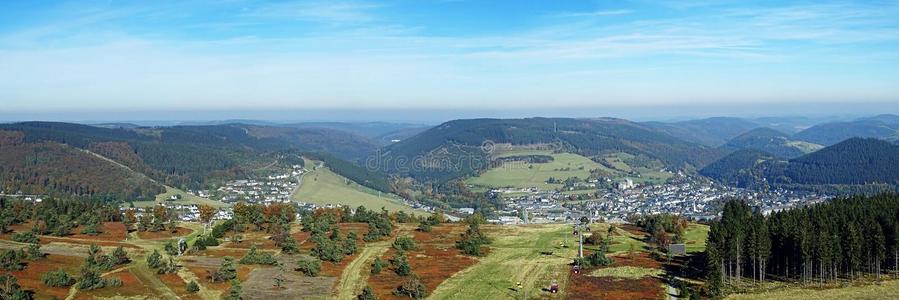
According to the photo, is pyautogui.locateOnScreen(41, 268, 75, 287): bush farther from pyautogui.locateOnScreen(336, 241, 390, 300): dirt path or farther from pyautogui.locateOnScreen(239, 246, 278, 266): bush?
pyautogui.locateOnScreen(336, 241, 390, 300): dirt path

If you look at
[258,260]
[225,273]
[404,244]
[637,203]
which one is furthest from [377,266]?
[637,203]

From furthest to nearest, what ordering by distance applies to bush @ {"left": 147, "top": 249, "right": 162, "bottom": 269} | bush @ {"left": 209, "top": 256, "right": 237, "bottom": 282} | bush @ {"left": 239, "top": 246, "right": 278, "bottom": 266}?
bush @ {"left": 239, "top": 246, "right": 278, "bottom": 266} → bush @ {"left": 147, "top": 249, "right": 162, "bottom": 269} → bush @ {"left": 209, "top": 256, "right": 237, "bottom": 282}

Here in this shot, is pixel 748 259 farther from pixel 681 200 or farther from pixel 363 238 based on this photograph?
pixel 681 200

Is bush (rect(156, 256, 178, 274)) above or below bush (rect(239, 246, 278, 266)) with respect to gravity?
above

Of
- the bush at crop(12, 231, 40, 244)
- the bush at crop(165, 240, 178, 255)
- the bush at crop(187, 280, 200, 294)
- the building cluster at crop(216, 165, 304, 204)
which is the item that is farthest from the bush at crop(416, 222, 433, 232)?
the building cluster at crop(216, 165, 304, 204)

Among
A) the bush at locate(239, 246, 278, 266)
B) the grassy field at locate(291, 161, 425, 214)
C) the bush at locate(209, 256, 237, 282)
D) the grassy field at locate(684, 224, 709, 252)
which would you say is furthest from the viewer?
the grassy field at locate(291, 161, 425, 214)

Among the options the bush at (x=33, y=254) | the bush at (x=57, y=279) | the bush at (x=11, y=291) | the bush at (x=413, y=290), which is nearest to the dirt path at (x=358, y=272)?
the bush at (x=413, y=290)

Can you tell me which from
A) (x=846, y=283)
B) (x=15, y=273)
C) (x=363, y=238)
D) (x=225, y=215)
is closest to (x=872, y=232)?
(x=846, y=283)
